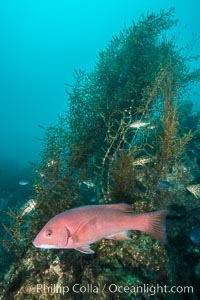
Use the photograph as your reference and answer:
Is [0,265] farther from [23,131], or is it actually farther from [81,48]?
[81,48]

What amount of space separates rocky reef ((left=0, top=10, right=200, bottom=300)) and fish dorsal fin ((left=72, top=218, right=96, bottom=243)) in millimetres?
965

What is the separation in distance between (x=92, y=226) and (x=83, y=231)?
12cm

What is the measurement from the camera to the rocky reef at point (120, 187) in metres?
3.39

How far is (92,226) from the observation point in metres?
2.64

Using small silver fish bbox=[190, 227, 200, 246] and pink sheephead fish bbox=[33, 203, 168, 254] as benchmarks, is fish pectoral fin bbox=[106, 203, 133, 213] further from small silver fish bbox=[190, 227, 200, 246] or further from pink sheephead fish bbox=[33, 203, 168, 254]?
small silver fish bbox=[190, 227, 200, 246]

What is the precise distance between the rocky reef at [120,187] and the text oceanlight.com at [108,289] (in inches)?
0.5

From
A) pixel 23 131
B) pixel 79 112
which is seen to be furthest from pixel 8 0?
pixel 79 112

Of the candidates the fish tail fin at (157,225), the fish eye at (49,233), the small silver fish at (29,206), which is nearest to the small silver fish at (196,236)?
the fish tail fin at (157,225)

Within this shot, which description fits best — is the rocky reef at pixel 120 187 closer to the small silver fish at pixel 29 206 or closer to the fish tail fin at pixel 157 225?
the small silver fish at pixel 29 206

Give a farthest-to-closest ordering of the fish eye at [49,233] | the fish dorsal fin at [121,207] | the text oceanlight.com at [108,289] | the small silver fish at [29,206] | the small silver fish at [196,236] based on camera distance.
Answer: the small silver fish at [29,206] < the small silver fish at [196,236] < the text oceanlight.com at [108,289] < the fish dorsal fin at [121,207] < the fish eye at [49,233]

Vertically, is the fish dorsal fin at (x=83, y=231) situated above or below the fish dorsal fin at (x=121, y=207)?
below

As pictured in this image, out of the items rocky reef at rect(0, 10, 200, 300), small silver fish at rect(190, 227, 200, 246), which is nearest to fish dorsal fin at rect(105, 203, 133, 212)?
rocky reef at rect(0, 10, 200, 300)

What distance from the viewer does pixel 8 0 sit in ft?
528

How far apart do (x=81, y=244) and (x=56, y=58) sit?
18545 centimetres
